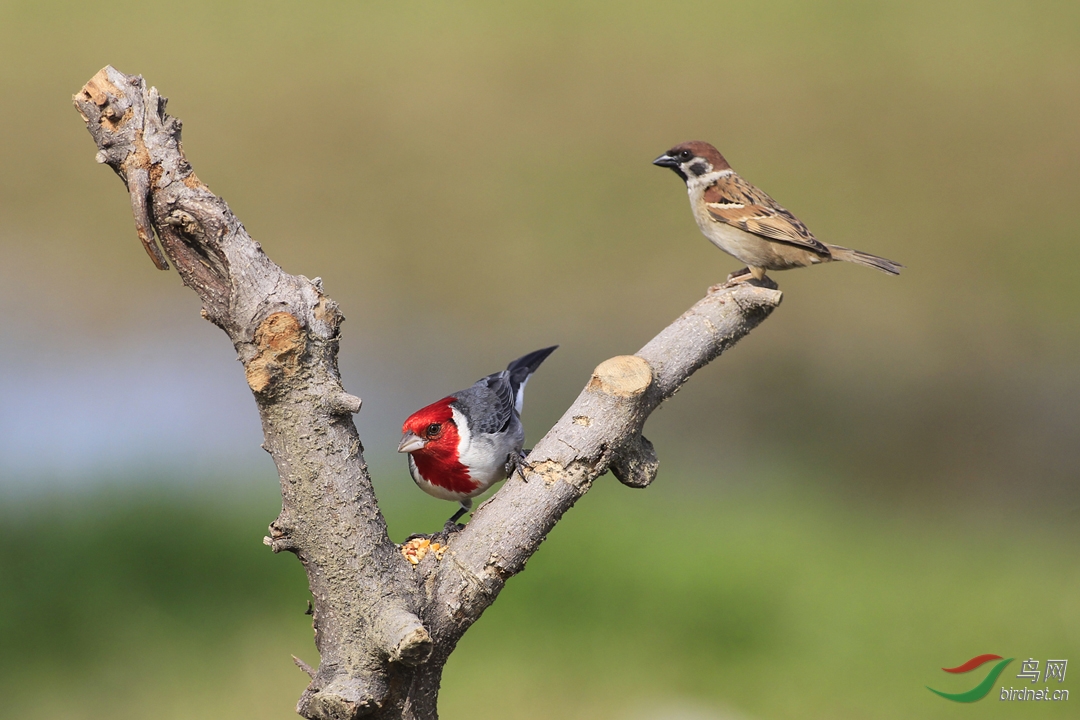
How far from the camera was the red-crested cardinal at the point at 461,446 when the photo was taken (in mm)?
3410

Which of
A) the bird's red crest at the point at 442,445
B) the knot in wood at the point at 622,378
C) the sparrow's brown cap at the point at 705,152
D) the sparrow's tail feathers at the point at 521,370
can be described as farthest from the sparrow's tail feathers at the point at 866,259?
the bird's red crest at the point at 442,445

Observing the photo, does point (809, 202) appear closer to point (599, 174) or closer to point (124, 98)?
point (599, 174)

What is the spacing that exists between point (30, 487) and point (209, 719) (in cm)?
256

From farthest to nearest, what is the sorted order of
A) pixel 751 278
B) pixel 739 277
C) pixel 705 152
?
1. pixel 705 152
2. pixel 751 278
3. pixel 739 277

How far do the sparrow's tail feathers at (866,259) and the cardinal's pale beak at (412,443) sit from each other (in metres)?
2.24

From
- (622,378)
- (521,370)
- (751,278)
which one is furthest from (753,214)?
(622,378)

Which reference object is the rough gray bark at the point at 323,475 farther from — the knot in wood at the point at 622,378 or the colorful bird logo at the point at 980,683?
the colorful bird logo at the point at 980,683

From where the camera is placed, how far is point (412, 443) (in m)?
3.41

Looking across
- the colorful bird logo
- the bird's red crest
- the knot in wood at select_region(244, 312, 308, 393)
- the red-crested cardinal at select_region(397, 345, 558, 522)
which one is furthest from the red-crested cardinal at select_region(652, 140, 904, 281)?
the knot in wood at select_region(244, 312, 308, 393)

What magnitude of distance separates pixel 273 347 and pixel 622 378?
1113mm

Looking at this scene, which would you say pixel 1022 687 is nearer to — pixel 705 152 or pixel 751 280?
pixel 751 280

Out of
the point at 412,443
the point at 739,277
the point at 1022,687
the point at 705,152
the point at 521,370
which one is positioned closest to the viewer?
the point at 412,443

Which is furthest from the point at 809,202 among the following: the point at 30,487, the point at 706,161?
the point at 30,487

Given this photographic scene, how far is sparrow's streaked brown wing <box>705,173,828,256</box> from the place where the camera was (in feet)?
14.7
